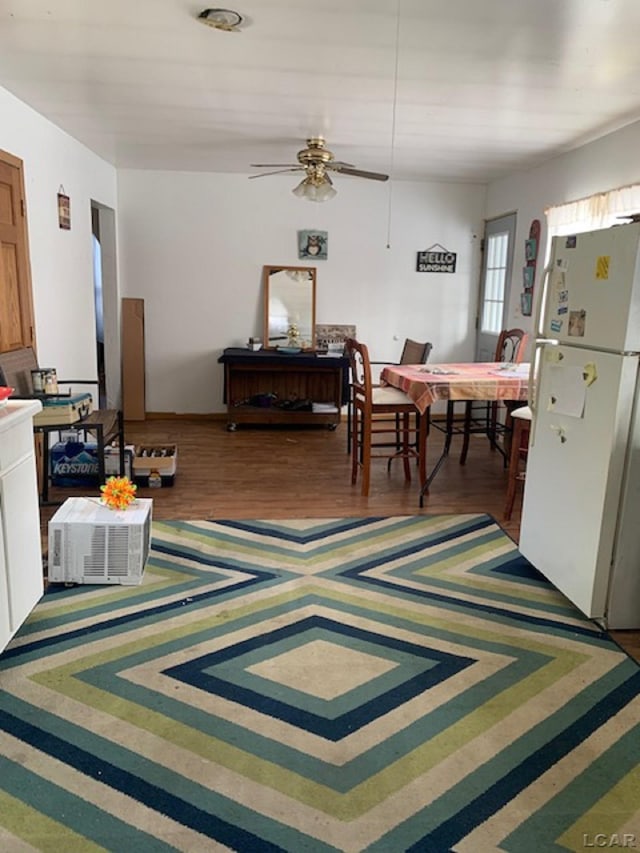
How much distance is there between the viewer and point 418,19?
234 centimetres

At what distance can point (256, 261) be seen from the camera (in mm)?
5961

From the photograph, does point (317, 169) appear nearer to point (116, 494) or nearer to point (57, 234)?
point (57, 234)

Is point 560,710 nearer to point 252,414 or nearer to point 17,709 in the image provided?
point 17,709

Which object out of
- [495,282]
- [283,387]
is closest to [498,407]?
[495,282]

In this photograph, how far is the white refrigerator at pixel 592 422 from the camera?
2254 millimetres

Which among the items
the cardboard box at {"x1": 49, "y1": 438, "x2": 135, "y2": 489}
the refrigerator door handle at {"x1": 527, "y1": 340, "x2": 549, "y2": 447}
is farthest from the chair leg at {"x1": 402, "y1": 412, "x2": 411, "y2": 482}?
the cardboard box at {"x1": 49, "y1": 438, "x2": 135, "y2": 489}

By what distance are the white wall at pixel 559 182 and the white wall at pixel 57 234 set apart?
131 inches

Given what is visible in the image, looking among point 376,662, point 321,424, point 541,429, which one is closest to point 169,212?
point 321,424

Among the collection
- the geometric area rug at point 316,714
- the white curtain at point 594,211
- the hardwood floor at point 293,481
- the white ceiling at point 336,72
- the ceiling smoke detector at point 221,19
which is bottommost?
the geometric area rug at point 316,714

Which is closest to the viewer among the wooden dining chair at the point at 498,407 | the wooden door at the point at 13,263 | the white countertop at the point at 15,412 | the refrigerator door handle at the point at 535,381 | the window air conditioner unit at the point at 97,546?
the white countertop at the point at 15,412

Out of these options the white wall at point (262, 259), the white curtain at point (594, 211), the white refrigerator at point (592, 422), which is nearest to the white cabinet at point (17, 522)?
the white refrigerator at point (592, 422)

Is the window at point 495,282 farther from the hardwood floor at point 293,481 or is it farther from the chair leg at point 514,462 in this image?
the chair leg at point 514,462

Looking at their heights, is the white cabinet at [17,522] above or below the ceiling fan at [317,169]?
below

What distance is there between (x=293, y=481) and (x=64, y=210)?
8.02 ft
